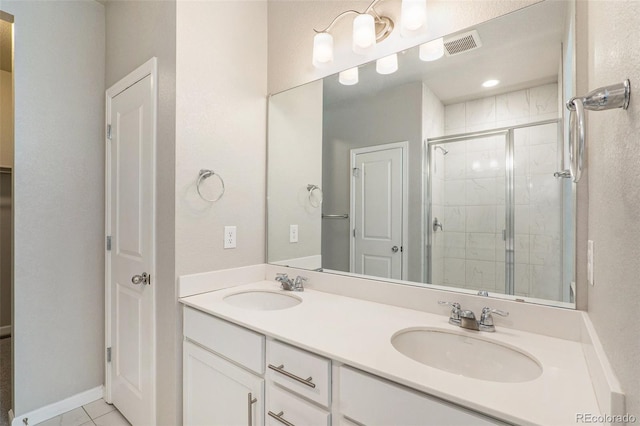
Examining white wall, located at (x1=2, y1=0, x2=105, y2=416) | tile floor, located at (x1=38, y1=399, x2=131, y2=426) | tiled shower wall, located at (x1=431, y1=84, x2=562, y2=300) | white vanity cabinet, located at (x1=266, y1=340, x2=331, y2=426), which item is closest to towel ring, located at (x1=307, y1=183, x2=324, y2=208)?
tiled shower wall, located at (x1=431, y1=84, x2=562, y2=300)

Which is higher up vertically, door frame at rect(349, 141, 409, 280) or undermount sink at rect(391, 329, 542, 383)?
door frame at rect(349, 141, 409, 280)

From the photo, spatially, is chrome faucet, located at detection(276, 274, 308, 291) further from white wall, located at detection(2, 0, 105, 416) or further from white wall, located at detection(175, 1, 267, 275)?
white wall, located at detection(2, 0, 105, 416)

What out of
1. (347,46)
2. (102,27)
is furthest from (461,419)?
(102,27)

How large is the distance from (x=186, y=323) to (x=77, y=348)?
1.15 m

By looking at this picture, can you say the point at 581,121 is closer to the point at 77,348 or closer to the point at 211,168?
the point at 211,168

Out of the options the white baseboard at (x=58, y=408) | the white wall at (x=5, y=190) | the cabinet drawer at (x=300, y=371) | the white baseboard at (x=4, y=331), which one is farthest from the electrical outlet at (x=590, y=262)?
the white baseboard at (x=4, y=331)

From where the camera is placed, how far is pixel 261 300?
1.67m

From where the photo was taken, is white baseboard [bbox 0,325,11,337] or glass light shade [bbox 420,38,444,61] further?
white baseboard [bbox 0,325,11,337]

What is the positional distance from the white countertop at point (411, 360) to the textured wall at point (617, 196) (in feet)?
0.45

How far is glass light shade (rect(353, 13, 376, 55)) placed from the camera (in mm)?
1397

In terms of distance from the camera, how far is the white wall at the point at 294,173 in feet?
5.85

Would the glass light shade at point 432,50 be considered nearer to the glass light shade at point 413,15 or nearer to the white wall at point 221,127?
the glass light shade at point 413,15

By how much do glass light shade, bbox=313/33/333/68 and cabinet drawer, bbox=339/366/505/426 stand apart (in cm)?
Result: 144

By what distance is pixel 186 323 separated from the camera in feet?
4.75
